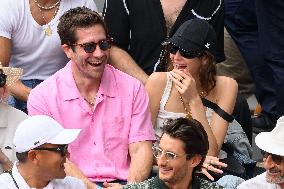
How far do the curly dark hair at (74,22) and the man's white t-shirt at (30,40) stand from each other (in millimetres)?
664

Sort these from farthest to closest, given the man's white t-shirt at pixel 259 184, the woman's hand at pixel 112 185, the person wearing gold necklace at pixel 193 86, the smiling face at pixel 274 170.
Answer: the person wearing gold necklace at pixel 193 86
the woman's hand at pixel 112 185
the man's white t-shirt at pixel 259 184
the smiling face at pixel 274 170

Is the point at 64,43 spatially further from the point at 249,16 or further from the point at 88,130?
the point at 249,16

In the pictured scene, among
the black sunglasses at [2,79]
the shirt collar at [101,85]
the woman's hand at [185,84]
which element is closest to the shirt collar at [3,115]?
the black sunglasses at [2,79]

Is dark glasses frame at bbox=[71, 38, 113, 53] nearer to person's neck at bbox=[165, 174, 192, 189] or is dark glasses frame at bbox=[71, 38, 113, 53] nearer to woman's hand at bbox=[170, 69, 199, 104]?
woman's hand at bbox=[170, 69, 199, 104]

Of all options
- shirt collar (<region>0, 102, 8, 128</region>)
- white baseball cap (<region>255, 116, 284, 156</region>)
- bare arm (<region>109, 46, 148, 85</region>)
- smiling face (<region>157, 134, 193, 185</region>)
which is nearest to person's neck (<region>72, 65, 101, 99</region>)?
A: shirt collar (<region>0, 102, 8, 128</region>)

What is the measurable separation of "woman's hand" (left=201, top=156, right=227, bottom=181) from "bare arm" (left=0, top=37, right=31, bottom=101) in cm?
140

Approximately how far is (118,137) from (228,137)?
0.82 metres

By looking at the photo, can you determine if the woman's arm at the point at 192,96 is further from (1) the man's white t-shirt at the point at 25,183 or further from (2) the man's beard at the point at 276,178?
(1) the man's white t-shirt at the point at 25,183

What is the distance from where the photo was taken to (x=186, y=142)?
5582 millimetres

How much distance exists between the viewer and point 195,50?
646 cm

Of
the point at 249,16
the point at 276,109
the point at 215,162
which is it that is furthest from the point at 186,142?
the point at 249,16

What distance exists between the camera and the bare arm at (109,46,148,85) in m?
7.04

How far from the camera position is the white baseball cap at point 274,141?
5.64 metres

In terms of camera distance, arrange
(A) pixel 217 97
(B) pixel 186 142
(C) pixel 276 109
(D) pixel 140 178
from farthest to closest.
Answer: (C) pixel 276 109
(A) pixel 217 97
(D) pixel 140 178
(B) pixel 186 142
